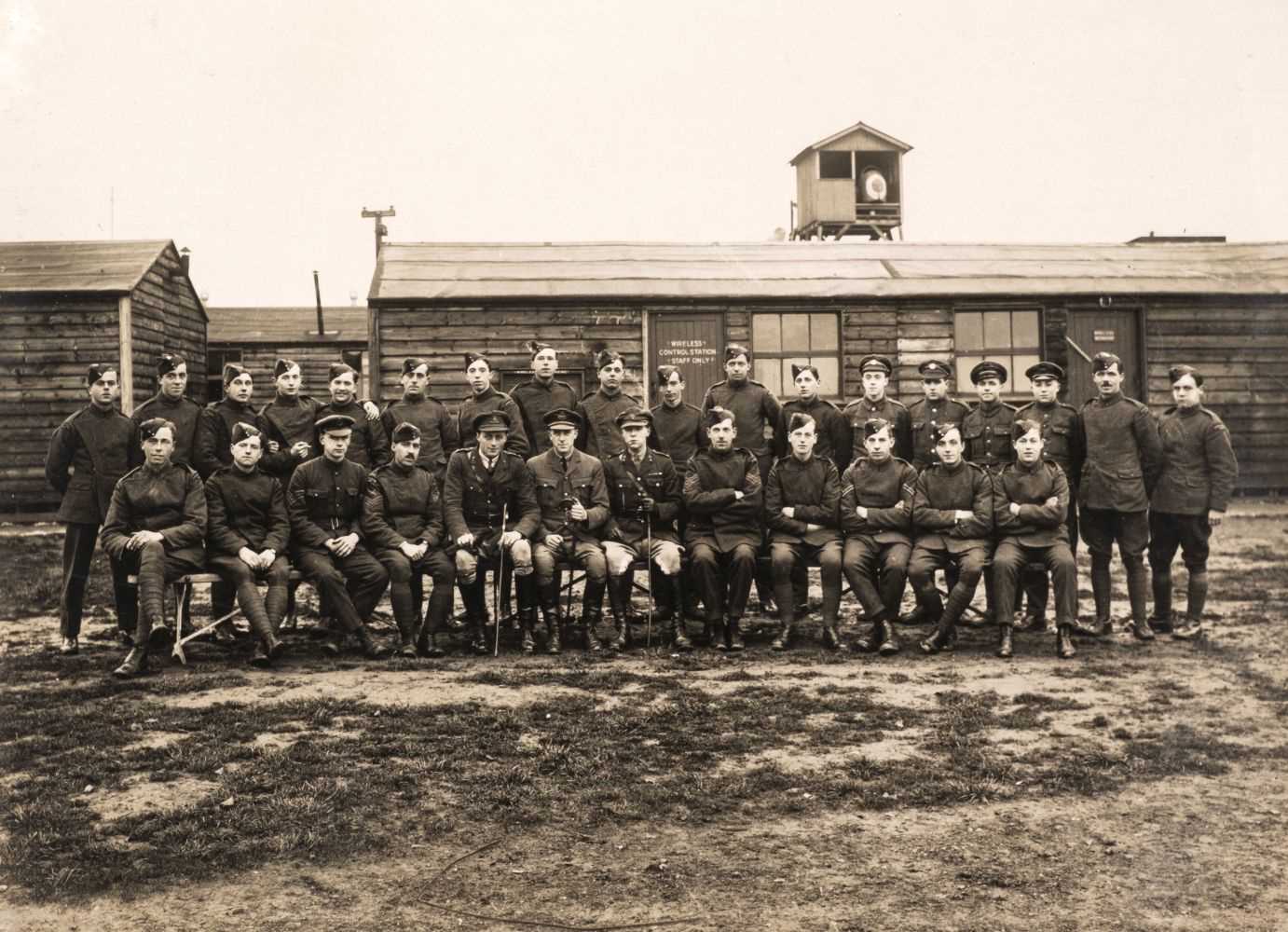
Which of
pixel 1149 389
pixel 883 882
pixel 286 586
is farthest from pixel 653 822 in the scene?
pixel 1149 389

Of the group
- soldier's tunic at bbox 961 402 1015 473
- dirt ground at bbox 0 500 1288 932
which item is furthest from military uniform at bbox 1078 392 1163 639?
dirt ground at bbox 0 500 1288 932

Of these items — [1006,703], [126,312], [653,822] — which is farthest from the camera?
[126,312]

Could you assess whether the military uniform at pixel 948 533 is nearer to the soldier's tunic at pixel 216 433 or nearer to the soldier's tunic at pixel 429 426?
the soldier's tunic at pixel 429 426

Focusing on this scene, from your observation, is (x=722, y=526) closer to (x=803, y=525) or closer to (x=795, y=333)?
(x=803, y=525)

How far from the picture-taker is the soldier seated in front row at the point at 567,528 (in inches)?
266

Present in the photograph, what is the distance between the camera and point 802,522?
703cm

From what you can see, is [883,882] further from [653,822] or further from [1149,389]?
[1149,389]

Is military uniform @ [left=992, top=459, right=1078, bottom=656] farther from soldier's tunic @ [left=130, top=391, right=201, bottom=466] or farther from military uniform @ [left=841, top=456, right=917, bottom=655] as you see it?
soldier's tunic @ [left=130, top=391, right=201, bottom=466]

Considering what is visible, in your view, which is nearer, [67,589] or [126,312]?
[67,589]

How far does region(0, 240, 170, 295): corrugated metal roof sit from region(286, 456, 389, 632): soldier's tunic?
1053 centimetres

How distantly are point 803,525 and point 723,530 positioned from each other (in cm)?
52

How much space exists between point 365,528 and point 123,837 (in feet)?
10.8

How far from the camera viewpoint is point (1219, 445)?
691 centimetres

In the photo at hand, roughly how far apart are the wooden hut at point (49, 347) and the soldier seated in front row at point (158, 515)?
9.70 m
